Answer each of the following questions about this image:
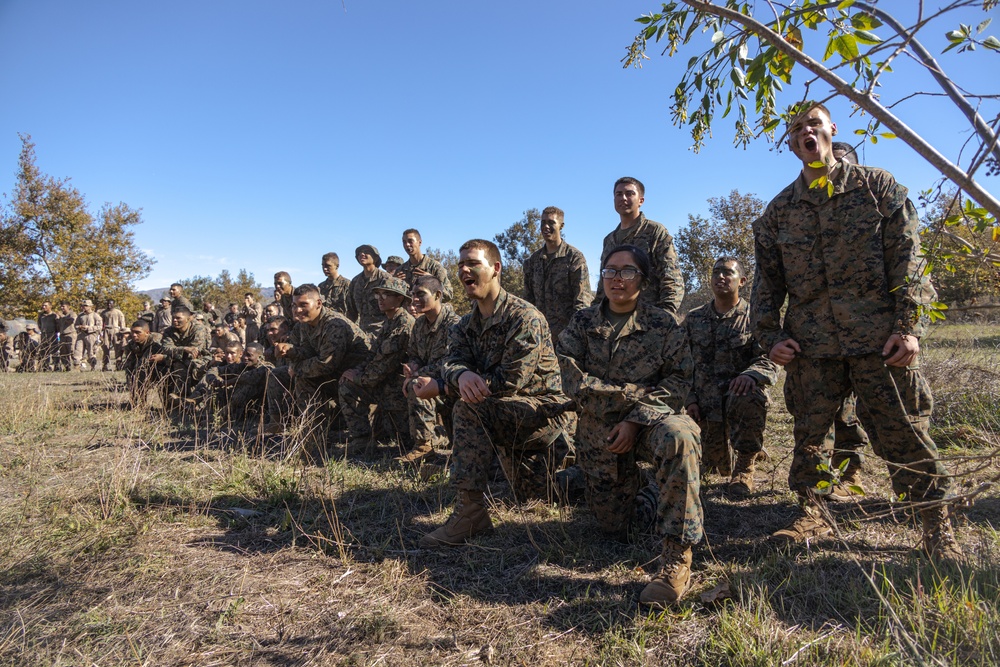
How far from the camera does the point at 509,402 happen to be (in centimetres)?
379

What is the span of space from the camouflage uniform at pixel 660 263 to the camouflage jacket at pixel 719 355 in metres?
0.55

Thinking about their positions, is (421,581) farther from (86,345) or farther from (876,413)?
(86,345)

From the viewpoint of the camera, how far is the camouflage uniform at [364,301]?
8.39m

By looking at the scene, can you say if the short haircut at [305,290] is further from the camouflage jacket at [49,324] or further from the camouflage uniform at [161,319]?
the camouflage jacket at [49,324]

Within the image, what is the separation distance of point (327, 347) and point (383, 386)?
77 cm

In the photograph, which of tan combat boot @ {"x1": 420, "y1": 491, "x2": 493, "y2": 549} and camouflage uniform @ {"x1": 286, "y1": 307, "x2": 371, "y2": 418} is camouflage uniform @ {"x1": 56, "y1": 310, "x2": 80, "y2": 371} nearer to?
camouflage uniform @ {"x1": 286, "y1": 307, "x2": 371, "y2": 418}

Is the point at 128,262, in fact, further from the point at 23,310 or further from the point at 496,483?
the point at 496,483

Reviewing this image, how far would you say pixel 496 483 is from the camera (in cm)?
464

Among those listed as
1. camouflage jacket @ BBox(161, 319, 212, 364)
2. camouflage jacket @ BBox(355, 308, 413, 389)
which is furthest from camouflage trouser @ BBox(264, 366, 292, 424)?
camouflage jacket @ BBox(161, 319, 212, 364)

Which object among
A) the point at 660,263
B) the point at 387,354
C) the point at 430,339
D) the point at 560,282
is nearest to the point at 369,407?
the point at 387,354

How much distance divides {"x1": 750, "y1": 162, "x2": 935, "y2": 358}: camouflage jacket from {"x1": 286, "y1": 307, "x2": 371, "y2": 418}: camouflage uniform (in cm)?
449

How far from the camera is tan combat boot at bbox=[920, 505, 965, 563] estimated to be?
2920 mm

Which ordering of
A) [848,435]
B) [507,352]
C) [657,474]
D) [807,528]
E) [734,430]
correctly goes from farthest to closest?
[734,430]
[848,435]
[507,352]
[807,528]
[657,474]

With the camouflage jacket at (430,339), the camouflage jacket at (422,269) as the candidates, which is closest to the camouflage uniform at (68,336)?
the camouflage jacket at (422,269)
